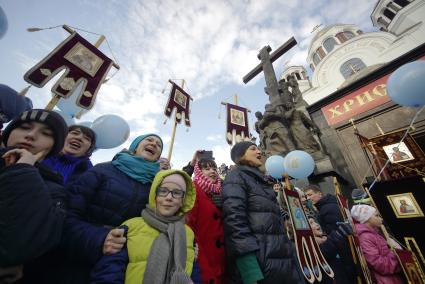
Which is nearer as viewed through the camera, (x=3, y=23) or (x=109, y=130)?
(x=3, y=23)

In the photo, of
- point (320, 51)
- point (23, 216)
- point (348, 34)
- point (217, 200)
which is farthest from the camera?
point (320, 51)

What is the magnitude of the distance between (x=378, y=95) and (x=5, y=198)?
12.1m

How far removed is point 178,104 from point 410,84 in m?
6.59

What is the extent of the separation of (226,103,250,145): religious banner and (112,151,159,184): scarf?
635cm

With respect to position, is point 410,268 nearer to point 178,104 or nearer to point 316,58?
point 178,104

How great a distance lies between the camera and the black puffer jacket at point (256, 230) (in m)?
1.79

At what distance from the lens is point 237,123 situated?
28.1ft

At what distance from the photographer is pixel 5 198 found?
0.83 meters

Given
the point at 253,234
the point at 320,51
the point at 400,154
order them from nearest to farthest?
the point at 253,234
the point at 400,154
the point at 320,51

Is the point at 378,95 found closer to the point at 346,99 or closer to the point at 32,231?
the point at 346,99

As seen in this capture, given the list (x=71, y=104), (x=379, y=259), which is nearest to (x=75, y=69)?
(x=71, y=104)

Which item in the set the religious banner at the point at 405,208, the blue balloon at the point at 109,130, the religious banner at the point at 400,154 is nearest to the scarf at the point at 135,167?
the blue balloon at the point at 109,130

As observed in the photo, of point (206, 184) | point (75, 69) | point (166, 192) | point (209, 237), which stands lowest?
point (209, 237)

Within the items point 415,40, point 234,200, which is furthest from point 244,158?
point 415,40
